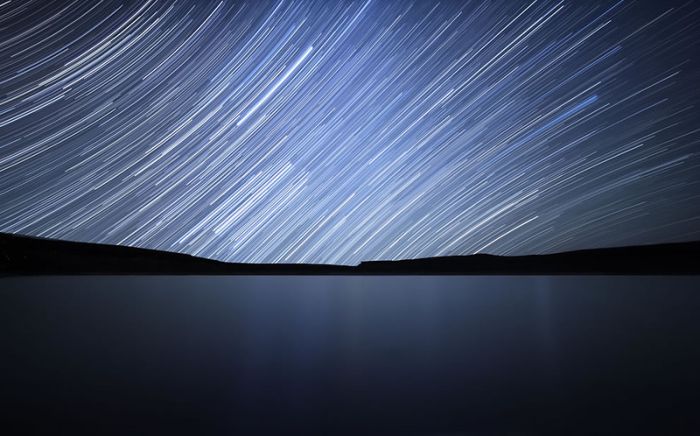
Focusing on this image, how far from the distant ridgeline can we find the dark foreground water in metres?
1.66

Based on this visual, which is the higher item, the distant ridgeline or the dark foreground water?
the distant ridgeline

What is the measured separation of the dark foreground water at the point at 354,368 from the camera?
562 millimetres

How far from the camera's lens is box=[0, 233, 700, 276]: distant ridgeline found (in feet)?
10.2

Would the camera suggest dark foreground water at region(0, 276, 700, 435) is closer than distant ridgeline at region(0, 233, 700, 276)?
Yes

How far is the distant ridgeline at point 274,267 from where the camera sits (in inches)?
123

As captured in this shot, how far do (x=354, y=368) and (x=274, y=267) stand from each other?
2737 mm

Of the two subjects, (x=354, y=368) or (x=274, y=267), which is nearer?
(x=354, y=368)

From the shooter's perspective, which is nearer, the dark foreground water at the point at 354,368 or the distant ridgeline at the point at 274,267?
the dark foreground water at the point at 354,368

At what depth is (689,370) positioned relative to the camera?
2.47 feet

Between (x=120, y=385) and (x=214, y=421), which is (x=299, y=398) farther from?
(x=120, y=385)

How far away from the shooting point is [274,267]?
3.45 metres

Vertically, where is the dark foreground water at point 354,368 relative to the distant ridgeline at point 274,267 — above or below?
below

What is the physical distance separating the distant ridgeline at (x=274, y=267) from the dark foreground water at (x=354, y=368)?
1662 mm

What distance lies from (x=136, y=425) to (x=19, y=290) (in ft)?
6.77
